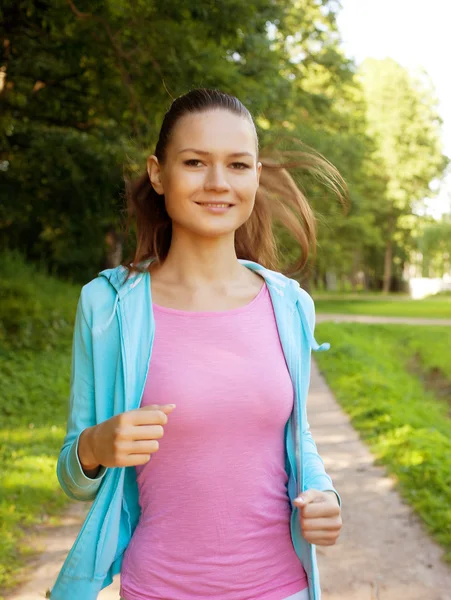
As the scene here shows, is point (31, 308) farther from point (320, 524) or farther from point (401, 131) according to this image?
point (401, 131)

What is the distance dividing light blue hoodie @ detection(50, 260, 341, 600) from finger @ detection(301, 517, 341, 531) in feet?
0.32

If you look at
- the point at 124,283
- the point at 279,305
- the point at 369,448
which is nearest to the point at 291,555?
the point at 279,305

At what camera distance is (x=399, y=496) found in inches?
205

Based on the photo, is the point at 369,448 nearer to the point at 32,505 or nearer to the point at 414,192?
the point at 32,505

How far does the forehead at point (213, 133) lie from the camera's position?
5.77 feet

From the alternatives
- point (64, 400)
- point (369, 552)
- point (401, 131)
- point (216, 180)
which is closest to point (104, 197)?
point (64, 400)

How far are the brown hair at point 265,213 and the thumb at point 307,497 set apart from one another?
739 mm

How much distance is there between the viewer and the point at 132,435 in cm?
143

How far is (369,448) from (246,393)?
522cm

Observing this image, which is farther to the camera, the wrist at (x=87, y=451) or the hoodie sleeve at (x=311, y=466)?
the hoodie sleeve at (x=311, y=466)

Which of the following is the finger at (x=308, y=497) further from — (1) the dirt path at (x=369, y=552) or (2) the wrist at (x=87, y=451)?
(1) the dirt path at (x=369, y=552)

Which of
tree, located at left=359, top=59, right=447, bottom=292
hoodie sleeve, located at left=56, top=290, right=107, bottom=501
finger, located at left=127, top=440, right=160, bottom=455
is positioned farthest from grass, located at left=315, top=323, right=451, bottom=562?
tree, located at left=359, top=59, right=447, bottom=292

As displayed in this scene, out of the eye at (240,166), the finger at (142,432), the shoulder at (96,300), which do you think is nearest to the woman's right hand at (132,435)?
the finger at (142,432)

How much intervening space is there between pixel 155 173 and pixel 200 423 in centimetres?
71
